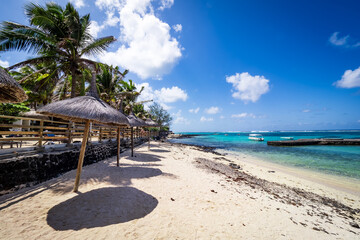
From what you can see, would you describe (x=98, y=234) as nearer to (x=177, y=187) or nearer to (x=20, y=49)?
(x=177, y=187)

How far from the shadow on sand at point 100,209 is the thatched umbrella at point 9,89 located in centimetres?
347

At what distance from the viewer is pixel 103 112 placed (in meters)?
3.95

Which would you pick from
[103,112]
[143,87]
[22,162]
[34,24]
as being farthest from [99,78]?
[103,112]

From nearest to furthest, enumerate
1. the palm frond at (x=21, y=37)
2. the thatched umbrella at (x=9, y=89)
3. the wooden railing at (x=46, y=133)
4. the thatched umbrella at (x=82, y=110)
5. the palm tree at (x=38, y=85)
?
the thatched umbrella at (x=82, y=110), the thatched umbrella at (x=9, y=89), the wooden railing at (x=46, y=133), the palm frond at (x=21, y=37), the palm tree at (x=38, y=85)

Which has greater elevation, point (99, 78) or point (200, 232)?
point (99, 78)

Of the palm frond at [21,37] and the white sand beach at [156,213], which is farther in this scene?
the palm frond at [21,37]

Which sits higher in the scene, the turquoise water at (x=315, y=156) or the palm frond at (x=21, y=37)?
the palm frond at (x=21, y=37)

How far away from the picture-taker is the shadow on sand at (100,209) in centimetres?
302

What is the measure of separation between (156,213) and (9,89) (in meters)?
5.46

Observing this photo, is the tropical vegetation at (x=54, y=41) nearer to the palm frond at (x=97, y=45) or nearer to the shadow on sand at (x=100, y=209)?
the palm frond at (x=97, y=45)

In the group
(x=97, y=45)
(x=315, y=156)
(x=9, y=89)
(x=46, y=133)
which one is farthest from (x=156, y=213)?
(x=315, y=156)

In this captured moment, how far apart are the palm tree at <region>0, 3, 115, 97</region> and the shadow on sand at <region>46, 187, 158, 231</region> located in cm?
770

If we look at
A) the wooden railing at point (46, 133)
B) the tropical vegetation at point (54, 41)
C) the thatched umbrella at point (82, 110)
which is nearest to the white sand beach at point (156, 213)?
the thatched umbrella at point (82, 110)

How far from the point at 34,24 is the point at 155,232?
12724mm
